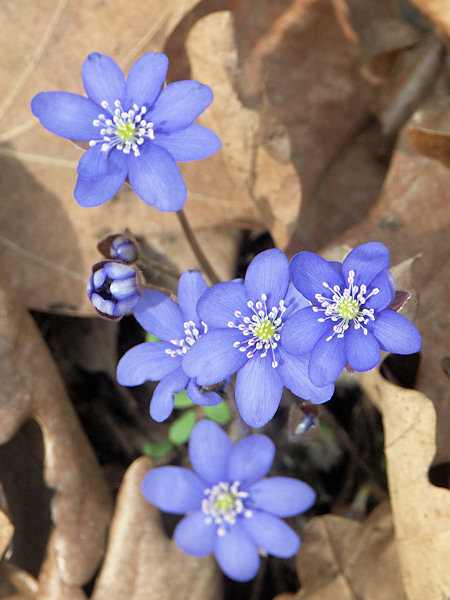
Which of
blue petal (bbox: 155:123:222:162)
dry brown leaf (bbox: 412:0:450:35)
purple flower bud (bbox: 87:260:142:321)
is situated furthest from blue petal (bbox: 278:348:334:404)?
dry brown leaf (bbox: 412:0:450:35)

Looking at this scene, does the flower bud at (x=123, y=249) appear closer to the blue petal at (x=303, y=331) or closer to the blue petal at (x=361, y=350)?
the blue petal at (x=303, y=331)

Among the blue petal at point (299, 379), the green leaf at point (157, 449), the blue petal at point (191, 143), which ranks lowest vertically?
the green leaf at point (157, 449)

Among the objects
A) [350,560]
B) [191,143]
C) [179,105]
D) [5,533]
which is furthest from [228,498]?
[179,105]

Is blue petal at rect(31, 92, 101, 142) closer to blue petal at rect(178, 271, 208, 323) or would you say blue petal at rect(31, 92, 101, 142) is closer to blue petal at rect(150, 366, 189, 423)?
blue petal at rect(178, 271, 208, 323)

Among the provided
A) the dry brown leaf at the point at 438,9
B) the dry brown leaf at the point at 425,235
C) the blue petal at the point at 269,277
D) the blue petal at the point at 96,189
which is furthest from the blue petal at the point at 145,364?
the dry brown leaf at the point at 438,9

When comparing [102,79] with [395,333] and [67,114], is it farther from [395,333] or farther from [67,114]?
[395,333]

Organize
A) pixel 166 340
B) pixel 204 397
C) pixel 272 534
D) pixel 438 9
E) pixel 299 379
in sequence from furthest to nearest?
pixel 438 9, pixel 272 534, pixel 166 340, pixel 204 397, pixel 299 379

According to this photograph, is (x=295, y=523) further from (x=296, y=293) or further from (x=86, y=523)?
(x=296, y=293)
